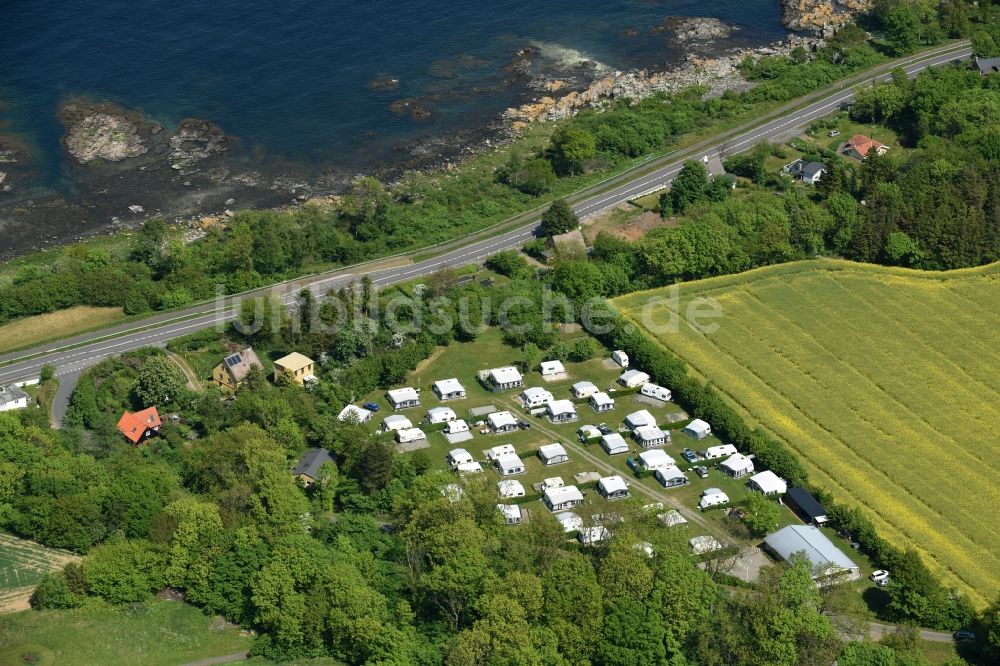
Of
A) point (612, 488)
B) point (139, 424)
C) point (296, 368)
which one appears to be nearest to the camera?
point (612, 488)

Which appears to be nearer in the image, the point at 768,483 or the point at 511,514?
the point at 511,514

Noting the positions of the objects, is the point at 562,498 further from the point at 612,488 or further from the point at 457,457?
the point at 457,457

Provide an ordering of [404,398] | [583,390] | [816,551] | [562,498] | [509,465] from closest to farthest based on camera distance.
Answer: [816,551]
[562,498]
[509,465]
[404,398]
[583,390]

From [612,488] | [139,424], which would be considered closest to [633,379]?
[612,488]

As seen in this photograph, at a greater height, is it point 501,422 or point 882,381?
point 501,422

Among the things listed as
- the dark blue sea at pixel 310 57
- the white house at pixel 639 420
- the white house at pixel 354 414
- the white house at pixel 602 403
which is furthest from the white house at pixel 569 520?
the dark blue sea at pixel 310 57

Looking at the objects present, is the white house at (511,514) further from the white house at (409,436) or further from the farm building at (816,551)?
the farm building at (816,551)

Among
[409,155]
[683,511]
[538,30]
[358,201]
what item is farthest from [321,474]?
[538,30]
